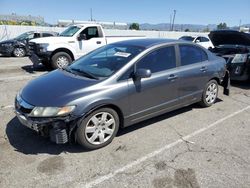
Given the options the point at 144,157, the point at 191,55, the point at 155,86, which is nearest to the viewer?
the point at 144,157

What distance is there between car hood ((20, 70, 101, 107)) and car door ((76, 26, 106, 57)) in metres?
5.98

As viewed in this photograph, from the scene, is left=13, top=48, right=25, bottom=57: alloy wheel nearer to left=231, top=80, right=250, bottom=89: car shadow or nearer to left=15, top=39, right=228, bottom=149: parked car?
left=15, top=39, right=228, bottom=149: parked car

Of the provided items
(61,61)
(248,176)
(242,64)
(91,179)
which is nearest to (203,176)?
(248,176)

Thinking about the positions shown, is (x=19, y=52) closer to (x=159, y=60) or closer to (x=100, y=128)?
(x=159, y=60)

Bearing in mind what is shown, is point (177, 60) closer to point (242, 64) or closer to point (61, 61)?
point (242, 64)

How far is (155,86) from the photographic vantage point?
14.3 ft

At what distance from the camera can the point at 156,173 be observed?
3232mm

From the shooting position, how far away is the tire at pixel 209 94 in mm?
5592

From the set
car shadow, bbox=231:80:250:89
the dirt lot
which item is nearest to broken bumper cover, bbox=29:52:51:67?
the dirt lot

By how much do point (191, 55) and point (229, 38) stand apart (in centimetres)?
384

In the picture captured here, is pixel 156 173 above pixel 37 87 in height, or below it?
below

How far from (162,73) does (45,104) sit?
2105 mm

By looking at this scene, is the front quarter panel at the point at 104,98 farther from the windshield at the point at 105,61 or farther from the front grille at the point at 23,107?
the front grille at the point at 23,107

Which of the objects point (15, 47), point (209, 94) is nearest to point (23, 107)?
point (209, 94)
